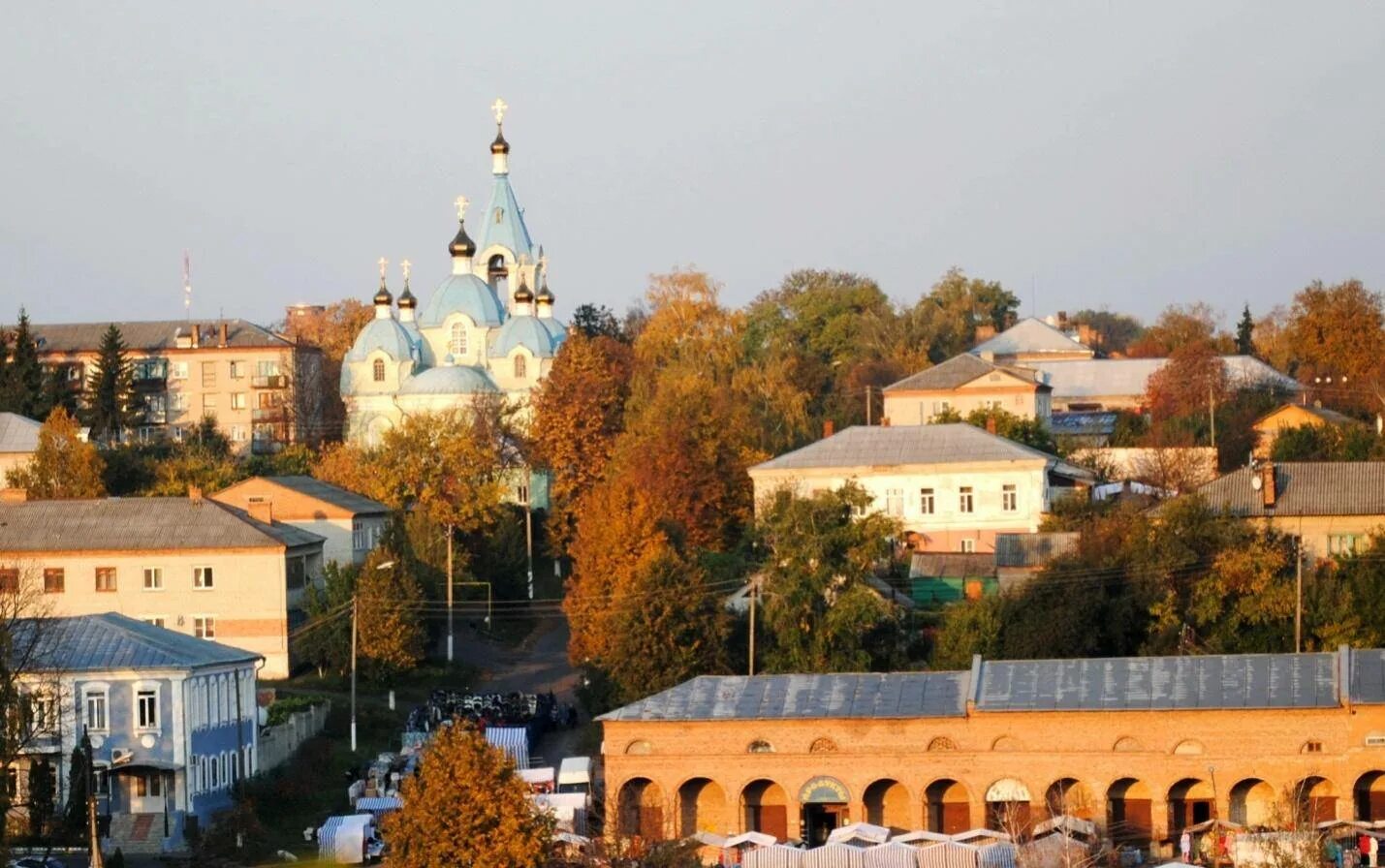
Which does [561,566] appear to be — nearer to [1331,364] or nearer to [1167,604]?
[1167,604]

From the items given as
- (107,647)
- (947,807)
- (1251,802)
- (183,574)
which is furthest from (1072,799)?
(183,574)

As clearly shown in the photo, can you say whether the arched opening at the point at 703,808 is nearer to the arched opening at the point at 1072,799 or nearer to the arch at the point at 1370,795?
the arched opening at the point at 1072,799

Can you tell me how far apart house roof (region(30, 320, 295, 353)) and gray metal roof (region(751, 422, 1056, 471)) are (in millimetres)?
37529

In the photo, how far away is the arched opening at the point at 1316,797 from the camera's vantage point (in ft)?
158

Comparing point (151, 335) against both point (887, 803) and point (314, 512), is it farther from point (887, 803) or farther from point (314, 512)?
point (887, 803)

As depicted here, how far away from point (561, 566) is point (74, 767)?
33872mm

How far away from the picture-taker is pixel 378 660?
2430 inches

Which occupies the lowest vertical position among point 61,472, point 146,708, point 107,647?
point 146,708

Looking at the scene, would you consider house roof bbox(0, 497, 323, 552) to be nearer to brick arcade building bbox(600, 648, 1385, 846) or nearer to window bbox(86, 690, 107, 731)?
window bbox(86, 690, 107, 731)

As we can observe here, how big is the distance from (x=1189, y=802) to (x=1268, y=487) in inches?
664

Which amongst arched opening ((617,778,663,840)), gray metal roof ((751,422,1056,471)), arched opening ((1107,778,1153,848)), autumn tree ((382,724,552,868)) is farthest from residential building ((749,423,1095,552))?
autumn tree ((382,724,552,868))

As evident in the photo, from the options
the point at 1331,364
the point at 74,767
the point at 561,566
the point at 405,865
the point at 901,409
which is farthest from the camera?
the point at 1331,364

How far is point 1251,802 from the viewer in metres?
49.8

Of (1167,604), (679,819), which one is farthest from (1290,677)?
(679,819)
